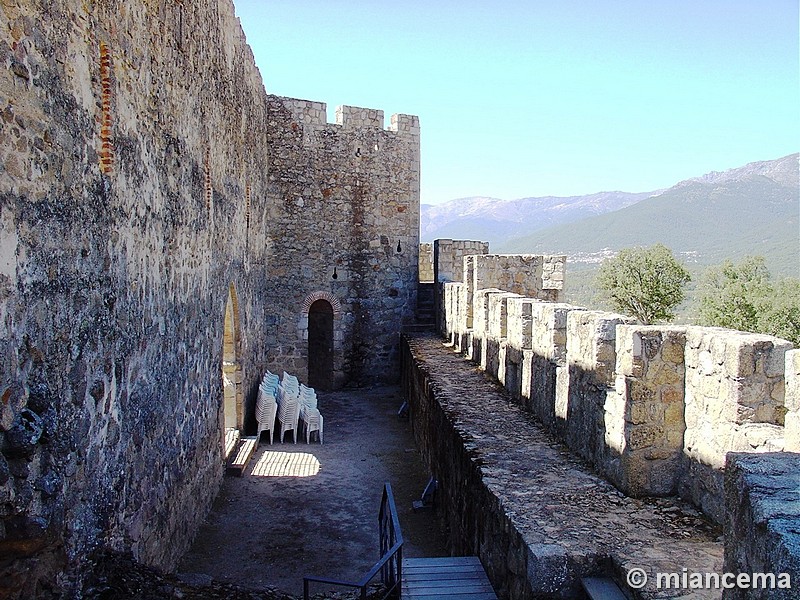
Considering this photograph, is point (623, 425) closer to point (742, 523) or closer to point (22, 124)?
point (742, 523)

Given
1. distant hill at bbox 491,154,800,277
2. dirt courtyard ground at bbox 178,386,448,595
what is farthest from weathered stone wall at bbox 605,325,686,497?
distant hill at bbox 491,154,800,277

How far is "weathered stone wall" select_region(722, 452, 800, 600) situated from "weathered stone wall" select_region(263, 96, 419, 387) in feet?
39.7

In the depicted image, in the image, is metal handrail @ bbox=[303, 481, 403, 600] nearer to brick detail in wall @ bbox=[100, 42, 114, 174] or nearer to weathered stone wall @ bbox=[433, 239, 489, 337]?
brick detail in wall @ bbox=[100, 42, 114, 174]

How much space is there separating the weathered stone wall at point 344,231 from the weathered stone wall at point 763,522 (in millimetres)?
12092

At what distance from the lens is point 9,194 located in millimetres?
2988

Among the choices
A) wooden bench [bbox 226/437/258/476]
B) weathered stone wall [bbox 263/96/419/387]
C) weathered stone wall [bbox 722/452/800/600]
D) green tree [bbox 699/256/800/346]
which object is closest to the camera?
weathered stone wall [bbox 722/452/800/600]

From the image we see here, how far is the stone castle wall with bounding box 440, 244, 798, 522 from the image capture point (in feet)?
13.6

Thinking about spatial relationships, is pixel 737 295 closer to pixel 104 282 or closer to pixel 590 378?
pixel 590 378

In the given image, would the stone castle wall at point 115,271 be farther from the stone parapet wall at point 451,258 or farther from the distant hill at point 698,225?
the distant hill at point 698,225

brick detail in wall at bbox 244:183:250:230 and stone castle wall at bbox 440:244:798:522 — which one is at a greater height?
brick detail in wall at bbox 244:183:250:230

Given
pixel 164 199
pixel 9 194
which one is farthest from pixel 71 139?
pixel 164 199

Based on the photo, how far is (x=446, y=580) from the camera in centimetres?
488
